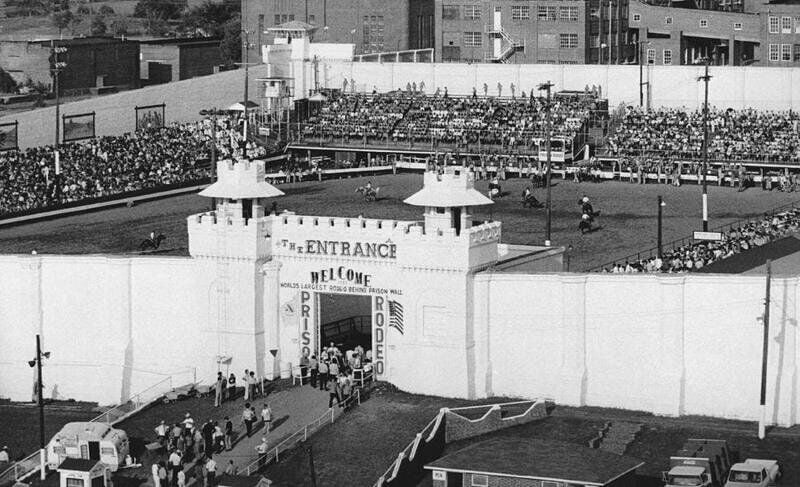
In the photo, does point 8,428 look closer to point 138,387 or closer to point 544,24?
point 138,387

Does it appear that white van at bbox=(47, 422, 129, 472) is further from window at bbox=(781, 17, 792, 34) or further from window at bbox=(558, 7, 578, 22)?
window at bbox=(781, 17, 792, 34)

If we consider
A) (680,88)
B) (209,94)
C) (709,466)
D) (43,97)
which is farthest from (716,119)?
(709,466)

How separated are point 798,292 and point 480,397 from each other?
11835 millimetres

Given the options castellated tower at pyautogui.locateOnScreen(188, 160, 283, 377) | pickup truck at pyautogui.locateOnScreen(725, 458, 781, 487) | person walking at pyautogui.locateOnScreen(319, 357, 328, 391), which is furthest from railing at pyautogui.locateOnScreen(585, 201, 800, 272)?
pickup truck at pyautogui.locateOnScreen(725, 458, 781, 487)

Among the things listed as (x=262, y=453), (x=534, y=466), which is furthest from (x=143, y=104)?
(x=534, y=466)

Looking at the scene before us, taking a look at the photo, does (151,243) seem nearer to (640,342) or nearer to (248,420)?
(248,420)

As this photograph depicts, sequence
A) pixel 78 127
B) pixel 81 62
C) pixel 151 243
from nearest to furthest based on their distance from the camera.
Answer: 1. pixel 151 243
2. pixel 78 127
3. pixel 81 62

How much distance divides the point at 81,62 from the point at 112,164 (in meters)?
45.4

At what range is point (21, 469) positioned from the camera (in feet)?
235

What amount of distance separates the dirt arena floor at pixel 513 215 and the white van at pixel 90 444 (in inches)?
737

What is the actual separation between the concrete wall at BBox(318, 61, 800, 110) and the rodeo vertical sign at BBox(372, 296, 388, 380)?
178 ft

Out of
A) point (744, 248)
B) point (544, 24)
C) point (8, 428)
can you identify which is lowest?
point (8, 428)

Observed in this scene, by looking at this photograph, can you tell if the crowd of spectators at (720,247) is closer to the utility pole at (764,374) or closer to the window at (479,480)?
the utility pole at (764,374)

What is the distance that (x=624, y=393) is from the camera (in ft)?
230
